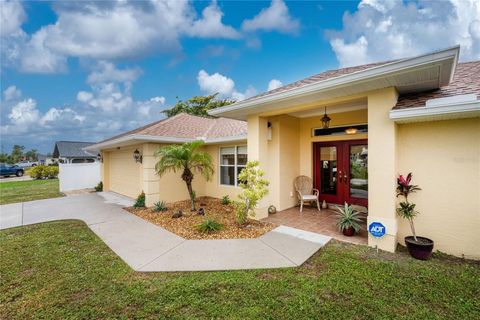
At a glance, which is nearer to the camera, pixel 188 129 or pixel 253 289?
pixel 253 289

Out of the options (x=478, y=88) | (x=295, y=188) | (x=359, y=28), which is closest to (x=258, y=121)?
(x=295, y=188)

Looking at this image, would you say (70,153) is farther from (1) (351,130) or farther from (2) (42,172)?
(1) (351,130)

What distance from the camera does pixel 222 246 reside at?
4750 millimetres

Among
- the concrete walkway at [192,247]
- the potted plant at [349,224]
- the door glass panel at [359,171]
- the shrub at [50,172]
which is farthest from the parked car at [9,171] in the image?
the door glass panel at [359,171]

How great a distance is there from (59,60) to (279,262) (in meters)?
18.7

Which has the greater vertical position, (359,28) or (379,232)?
(359,28)

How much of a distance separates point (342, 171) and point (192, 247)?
5.73 meters

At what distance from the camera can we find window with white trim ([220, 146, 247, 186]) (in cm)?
909

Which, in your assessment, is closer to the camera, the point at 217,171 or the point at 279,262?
the point at 279,262

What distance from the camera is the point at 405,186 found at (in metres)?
4.39

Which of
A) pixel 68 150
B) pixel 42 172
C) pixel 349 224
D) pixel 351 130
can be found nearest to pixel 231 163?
pixel 351 130

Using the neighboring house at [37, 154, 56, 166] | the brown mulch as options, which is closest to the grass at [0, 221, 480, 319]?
the brown mulch

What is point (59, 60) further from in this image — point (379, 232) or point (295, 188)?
point (379, 232)

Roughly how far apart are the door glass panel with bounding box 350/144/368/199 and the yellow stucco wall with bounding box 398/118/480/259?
2.39 m
